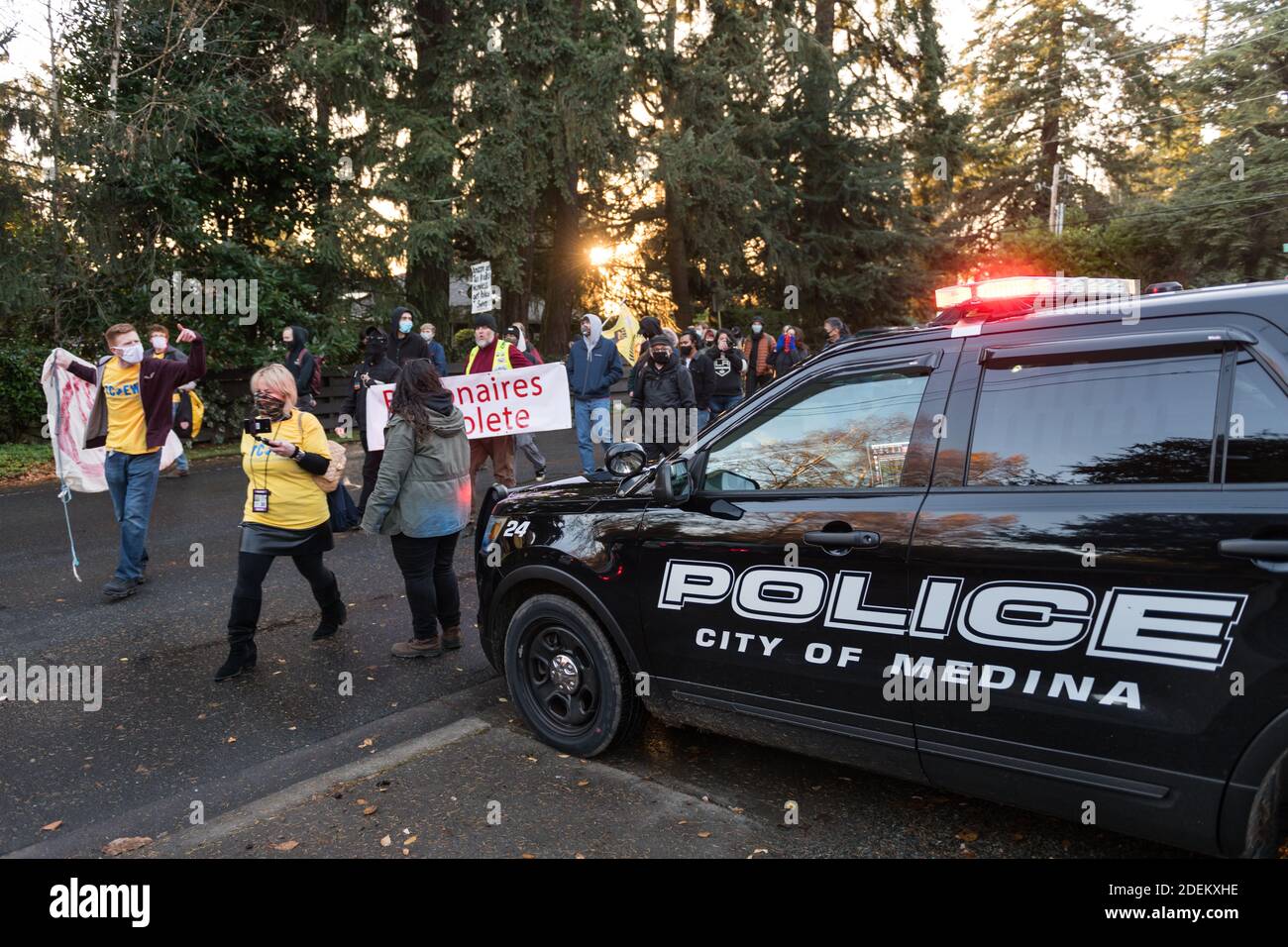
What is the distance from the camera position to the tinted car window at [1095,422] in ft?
8.77

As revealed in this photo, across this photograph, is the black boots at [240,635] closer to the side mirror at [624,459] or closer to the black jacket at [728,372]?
the side mirror at [624,459]

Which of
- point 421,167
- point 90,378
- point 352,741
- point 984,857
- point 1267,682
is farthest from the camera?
point 421,167

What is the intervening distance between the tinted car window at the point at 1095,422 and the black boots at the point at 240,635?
401 cm

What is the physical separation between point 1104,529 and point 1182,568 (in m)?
0.23

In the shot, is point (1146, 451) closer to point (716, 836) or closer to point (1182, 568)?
point (1182, 568)

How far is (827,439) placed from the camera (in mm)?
3480

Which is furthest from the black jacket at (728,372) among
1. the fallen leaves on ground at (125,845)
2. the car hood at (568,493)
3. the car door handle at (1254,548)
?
the car door handle at (1254,548)

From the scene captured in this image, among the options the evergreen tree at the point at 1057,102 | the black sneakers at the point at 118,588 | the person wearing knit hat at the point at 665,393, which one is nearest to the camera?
the black sneakers at the point at 118,588

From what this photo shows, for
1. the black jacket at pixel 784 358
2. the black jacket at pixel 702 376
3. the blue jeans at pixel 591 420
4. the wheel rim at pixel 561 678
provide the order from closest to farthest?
the wheel rim at pixel 561 678 < the blue jeans at pixel 591 420 < the black jacket at pixel 702 376 < the black jacket at pixel 784 358

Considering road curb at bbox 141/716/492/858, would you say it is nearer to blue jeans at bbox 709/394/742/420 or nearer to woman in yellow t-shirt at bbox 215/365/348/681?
woman in yellow t-shirt at bbox 215/365/348/681

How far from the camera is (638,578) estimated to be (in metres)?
3.80

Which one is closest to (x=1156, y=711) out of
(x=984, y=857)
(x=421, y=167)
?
(x=984, y=857)

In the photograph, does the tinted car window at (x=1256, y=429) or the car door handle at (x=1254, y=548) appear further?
the tinted car window at (x=1256, y=429)
